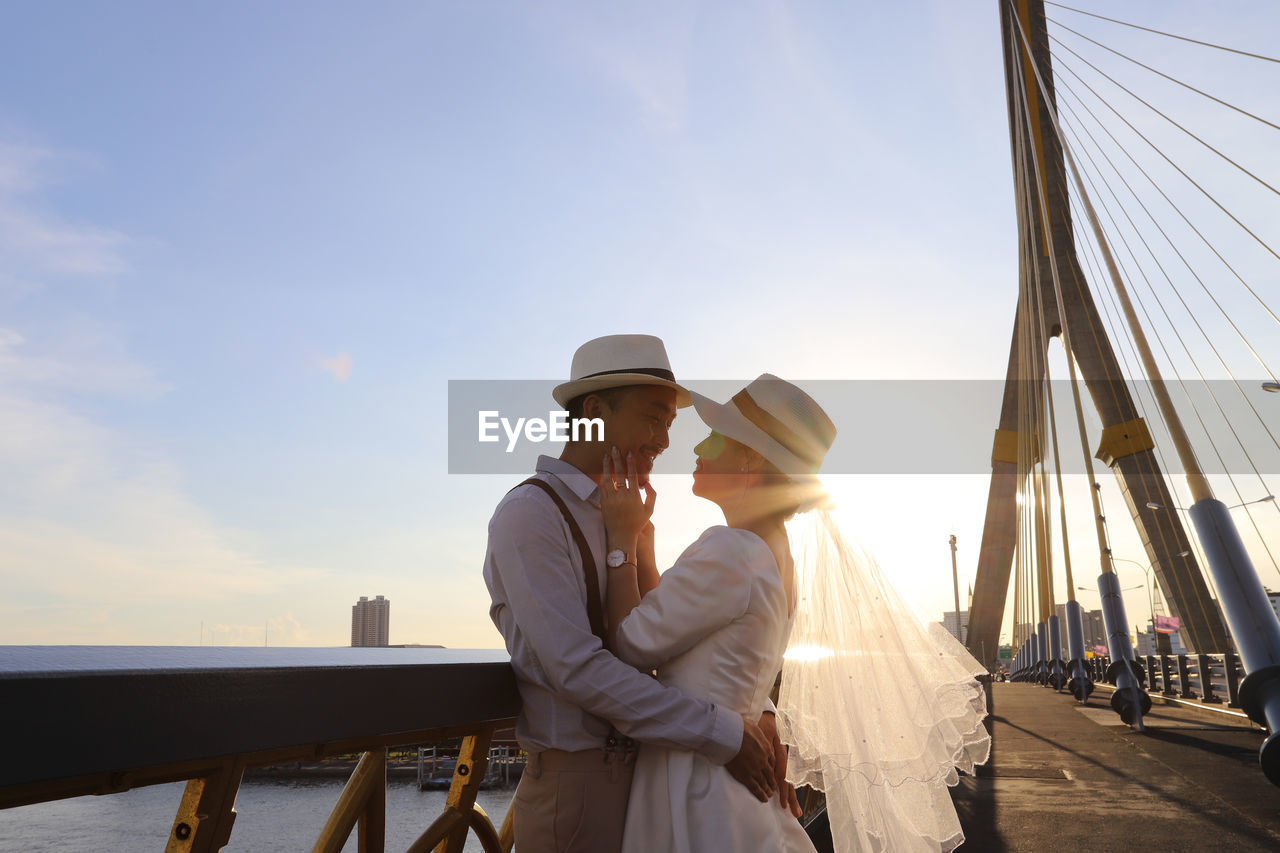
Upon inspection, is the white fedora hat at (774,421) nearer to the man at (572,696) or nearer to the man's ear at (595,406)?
the man's ear at (595,406)

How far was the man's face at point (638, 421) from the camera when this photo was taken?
7.21 ft

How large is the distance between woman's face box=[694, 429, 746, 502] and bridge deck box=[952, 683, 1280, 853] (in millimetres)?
4020

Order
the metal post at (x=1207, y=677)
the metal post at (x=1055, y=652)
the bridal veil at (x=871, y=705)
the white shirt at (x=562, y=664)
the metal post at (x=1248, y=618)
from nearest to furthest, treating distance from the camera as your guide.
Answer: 1. the white shirt at (x=562, y=664)
2. the bridal veil at (x=871, y=705)
3. the metal post at (x=1248, y=618)
4. the metal post at (x=1207, y=677)
5. the metal post at (x=1055, y=652)

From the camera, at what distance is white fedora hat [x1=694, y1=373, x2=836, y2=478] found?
2.26 m

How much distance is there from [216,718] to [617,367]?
4.31ft

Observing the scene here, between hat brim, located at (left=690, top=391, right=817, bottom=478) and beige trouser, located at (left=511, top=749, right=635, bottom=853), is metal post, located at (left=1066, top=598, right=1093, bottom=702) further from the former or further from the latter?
beige trouser, located at (left=511, top=749, right=635, bottom=853)

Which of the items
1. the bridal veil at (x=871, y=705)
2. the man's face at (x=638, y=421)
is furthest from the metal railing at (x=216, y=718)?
the bridal veil at (x=871, y=705)

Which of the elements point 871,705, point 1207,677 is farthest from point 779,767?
point 1207,677

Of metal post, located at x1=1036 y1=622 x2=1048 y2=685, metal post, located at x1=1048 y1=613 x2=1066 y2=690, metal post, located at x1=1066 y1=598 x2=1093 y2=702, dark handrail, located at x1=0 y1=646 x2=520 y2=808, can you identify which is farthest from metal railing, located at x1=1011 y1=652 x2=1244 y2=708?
dark handrail, located at x1=0 y1=646 x2=520 y2=808

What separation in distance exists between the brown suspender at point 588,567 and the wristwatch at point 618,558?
4 centimetres

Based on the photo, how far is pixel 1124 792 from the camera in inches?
286

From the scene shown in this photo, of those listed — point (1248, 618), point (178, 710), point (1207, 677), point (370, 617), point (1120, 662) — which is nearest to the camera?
point (178, 710)

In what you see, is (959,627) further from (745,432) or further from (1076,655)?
(745,432)

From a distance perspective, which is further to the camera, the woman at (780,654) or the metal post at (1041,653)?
the metal post at (1041,653)
